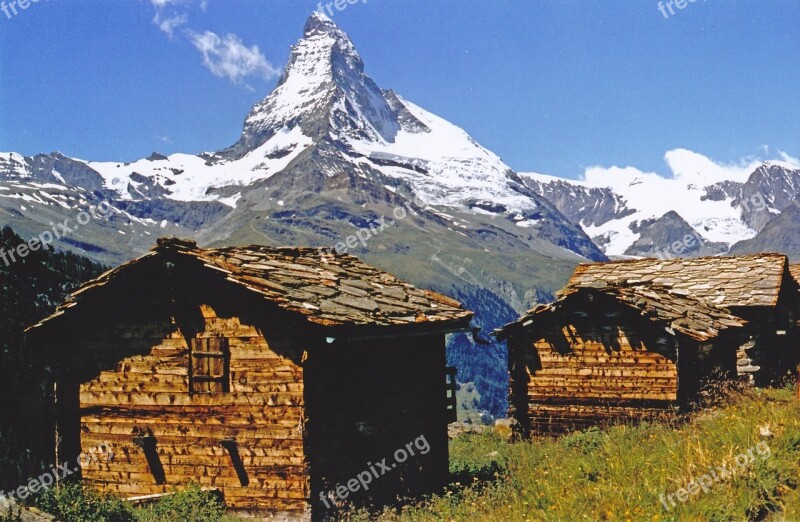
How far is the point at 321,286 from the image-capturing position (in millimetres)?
14945

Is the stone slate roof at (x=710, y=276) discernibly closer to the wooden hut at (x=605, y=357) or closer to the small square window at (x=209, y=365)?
the wooden hut at (x=605, y=357)

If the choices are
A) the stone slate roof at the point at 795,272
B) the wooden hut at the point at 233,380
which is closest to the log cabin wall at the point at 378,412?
the wooden hut at the point at 233,380

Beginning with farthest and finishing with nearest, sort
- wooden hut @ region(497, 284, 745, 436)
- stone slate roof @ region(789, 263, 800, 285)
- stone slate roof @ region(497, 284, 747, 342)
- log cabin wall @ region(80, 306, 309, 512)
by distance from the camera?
1. stone slate roof @ region(789, 263, 800, 285)
2. wooden hut @ region(497, 284, 745, 436)
3. stone slate roof @ region(497, 284, 747, 342)
4. log cabin wall @ region(80, 306, 309, 512)

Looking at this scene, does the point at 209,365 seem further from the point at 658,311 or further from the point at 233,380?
the point at 658,311

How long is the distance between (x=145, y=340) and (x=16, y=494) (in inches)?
135

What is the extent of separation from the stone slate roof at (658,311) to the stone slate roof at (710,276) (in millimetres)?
2917

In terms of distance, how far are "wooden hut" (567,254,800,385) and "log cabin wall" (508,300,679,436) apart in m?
2.92

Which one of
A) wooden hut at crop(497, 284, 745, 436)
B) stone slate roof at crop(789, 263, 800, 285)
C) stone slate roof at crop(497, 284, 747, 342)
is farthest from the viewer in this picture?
stone slate roof at crop(789, 263, 800, 285)

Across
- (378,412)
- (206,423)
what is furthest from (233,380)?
(378,412)

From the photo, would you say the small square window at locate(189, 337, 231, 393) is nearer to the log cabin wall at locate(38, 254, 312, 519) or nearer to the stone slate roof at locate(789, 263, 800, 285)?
the log cabin wall at locate(38, 254, 312, 519)

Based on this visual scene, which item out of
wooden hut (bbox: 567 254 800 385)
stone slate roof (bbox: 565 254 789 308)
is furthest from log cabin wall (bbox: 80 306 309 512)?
stone slate roof (bbox: 565 254 789 308)

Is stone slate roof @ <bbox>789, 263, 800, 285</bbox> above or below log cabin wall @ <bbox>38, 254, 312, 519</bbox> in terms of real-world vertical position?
above

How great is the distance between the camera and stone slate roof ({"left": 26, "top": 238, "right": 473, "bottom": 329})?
518 inches

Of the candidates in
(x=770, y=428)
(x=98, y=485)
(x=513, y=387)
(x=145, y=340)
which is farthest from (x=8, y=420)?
(x=770, y=428)
